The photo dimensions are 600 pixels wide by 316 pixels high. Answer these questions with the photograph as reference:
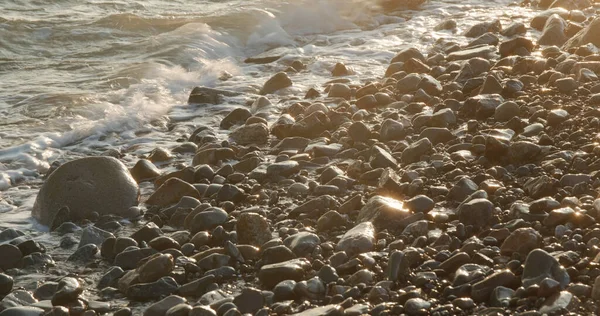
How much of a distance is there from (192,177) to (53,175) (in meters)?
0.94

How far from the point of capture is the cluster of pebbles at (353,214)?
3584 mm

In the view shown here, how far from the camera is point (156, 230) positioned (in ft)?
15.2

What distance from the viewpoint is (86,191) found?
5.25 meters

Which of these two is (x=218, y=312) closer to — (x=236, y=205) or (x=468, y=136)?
(x=236, y=205)

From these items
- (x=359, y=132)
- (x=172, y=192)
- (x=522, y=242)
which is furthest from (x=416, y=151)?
(x=522, y=242)

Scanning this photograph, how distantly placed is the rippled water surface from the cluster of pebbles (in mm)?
713

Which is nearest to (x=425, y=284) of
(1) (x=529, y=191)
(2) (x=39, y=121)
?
(1) (x=529, y=191)

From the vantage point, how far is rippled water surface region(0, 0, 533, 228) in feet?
23.0

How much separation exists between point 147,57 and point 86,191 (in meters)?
4.92

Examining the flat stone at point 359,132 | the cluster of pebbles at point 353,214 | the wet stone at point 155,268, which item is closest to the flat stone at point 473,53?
the cluster of pebbles at point 353,214

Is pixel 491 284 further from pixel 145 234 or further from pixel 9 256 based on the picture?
pixel 9 256

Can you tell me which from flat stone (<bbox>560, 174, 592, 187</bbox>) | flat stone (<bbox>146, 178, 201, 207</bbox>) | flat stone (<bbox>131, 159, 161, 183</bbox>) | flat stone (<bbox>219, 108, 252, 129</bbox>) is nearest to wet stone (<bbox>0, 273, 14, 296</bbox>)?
flat stone (<bbox>146, 178, 201, 207</bbox>)

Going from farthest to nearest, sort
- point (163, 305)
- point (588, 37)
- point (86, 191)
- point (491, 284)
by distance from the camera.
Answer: point (588, 37) < point (86, 191) < point (163, 305) < point (491, 284)

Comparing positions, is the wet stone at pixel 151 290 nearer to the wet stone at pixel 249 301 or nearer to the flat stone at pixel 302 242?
the wet stone at pixel 249 301
